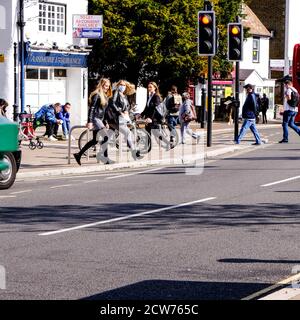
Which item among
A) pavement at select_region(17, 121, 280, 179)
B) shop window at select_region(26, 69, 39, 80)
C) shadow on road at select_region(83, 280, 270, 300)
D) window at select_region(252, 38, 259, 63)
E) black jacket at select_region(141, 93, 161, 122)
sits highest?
window at select_region(252, 38, 259, 63)

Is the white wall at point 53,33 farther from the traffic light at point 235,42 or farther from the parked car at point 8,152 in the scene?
the parked car at point 8,152

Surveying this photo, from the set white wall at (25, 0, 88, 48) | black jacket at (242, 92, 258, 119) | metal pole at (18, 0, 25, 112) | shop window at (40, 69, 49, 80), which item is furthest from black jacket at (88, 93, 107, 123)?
shop window at (40, 69, 49, 80)

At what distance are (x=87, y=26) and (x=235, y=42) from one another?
10.3 meters

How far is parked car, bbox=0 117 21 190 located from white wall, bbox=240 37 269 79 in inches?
2120

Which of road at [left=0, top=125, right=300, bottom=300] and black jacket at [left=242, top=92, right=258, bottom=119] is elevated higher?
black jacket at [left=242, top=92, right=258, bottom=119]

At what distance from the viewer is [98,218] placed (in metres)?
12.5

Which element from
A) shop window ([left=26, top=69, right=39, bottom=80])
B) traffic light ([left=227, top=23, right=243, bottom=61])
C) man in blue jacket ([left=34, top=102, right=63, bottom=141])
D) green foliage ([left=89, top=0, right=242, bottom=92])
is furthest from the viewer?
green foliage ([left=89, top=0, right=242, bottom=92])

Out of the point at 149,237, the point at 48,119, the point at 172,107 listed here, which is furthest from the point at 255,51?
the point at 149,237

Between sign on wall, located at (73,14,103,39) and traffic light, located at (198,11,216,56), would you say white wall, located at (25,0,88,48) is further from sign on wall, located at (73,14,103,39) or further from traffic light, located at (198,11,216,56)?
traffic light, located at (198,11,216,56)

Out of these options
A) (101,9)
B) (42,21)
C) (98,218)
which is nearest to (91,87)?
(101,9)

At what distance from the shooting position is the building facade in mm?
36312

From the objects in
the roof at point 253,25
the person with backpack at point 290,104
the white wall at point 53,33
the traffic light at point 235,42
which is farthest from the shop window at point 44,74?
the roof at point 253,25

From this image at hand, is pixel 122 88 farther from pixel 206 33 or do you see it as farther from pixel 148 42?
pixel 148 42

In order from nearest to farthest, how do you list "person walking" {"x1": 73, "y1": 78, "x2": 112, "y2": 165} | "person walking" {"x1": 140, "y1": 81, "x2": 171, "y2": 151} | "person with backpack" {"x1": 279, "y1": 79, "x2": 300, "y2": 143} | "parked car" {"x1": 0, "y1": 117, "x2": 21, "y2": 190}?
"parked car" {"x1": 0, "y1": 117, "x2": 21, "y2": 190} < "person walking" {"x1": 73, "y1": 78, "x2": 112, "y2": 165} < "person with backpack" {"x1": 279, "y1": 79, "x2": 300, "y2": 143} < "person walking" {"x1": 140, "y1": 81, "x2": 171, "y2": 151}
